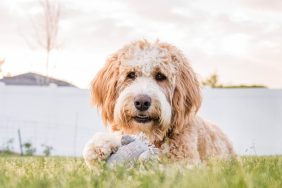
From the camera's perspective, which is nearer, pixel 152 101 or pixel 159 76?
pixel 152 101

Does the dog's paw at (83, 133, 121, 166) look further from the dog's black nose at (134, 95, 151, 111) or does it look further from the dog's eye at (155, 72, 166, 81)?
the dog's eye at (155, 72, 166, 81)

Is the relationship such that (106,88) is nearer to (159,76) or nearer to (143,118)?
(159,76)

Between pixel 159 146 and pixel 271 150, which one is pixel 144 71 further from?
pixel 271 150

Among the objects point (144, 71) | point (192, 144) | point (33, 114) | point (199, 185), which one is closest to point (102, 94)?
point (144, 71)

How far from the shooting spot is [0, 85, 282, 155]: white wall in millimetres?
18312

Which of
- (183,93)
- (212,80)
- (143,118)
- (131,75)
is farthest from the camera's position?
(212,80)

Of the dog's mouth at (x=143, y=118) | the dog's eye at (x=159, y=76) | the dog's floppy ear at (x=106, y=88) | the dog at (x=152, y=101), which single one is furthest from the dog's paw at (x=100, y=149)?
the dog's eye at (x=159, y=76)

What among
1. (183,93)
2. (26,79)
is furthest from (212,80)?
(183,93)

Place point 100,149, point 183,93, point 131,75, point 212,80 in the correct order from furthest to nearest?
1. point 212,80
2. point 183,93
3. point 131,75
4. point 100,149

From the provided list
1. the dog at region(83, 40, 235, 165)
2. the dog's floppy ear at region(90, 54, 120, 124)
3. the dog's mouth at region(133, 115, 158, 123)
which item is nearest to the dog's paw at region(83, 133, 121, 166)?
the dog at region(83, 40, 235, 165)

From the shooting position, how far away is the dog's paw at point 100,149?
467 cm

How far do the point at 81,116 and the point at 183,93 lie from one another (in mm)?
14052

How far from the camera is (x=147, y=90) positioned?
4949 millimetres

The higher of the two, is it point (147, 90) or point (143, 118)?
point (147, 90)
